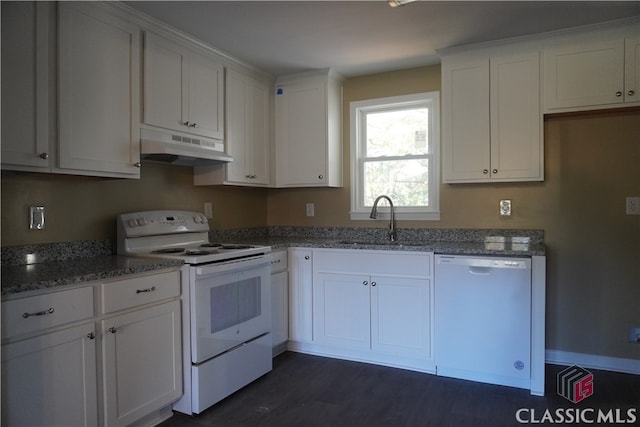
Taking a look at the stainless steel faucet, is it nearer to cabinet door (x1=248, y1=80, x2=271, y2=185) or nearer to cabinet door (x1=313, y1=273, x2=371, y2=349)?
cabinet door (x1=313, y1=273, x2=371, y2=349)

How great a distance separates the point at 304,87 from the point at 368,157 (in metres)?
0.82

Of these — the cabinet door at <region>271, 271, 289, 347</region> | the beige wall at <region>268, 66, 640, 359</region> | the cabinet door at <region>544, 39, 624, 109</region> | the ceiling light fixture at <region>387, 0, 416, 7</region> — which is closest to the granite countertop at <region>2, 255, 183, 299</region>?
the cabinet door at <region>271, 271, 289, 347</region>

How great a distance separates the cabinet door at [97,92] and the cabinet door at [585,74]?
8.67ft

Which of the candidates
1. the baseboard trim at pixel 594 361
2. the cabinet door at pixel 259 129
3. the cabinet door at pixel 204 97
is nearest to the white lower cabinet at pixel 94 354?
the cabinet door at pixel 204 97

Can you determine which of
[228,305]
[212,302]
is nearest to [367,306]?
[228,305]

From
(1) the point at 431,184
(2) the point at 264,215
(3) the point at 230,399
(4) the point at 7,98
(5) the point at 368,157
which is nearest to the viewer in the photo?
(4) the point at 7,98

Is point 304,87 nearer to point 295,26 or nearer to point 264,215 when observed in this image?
point 295,26

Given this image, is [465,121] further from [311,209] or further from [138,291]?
[138,291]

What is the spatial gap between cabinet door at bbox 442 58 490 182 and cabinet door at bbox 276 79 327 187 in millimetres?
986

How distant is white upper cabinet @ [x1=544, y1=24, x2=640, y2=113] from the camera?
103 inches

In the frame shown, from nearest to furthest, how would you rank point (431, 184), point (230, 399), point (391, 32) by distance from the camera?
point (230, 399) < point (391, 32) < point (431, 184)

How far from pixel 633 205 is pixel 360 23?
7.20 ft

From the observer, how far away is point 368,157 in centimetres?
368

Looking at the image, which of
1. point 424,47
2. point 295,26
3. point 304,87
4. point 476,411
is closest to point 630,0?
point 424,47
